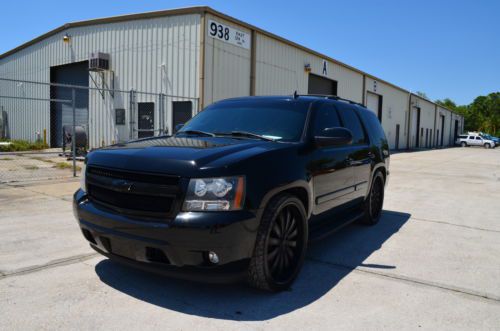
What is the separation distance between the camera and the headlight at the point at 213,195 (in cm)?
314

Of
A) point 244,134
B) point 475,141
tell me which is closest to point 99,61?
point 244,134

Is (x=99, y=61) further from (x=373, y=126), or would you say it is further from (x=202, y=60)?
(x=373, y=126)

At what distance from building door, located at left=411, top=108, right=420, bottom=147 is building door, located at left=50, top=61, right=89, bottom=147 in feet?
116

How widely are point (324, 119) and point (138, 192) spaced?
240cm

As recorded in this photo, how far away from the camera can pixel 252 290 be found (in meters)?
3.73

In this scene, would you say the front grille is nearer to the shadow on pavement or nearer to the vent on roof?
the shadow on pavement

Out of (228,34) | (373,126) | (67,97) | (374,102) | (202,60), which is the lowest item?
(373,126)

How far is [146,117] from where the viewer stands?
1675cm

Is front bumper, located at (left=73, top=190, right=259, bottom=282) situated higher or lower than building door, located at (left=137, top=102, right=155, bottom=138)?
lower

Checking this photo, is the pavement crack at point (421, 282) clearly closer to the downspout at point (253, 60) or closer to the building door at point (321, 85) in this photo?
the downspout at point (253, 60)

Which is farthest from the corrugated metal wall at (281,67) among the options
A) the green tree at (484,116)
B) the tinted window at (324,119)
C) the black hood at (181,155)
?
the green tree at (484,116)

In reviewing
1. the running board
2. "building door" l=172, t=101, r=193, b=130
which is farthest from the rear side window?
"building door" l=172, t=101, r=193, b=130

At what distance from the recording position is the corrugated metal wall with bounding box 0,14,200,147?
15.3 metres

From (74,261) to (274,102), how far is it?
2.73 meters
